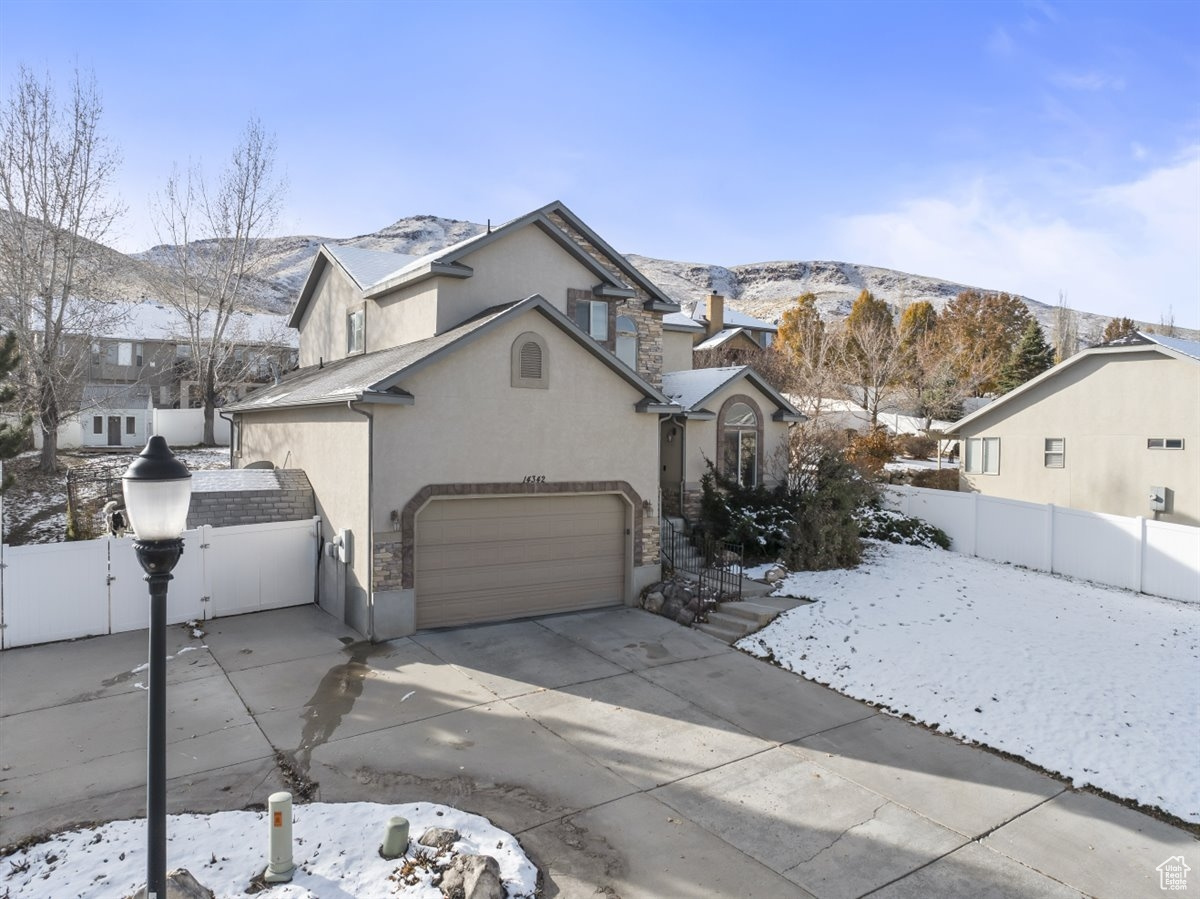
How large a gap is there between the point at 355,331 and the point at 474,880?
16.7 m

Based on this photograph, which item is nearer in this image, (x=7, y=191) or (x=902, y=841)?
(x=902, y=841)

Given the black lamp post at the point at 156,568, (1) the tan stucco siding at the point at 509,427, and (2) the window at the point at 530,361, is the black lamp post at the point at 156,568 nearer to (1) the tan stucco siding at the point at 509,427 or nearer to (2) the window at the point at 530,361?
(1) the tan stucco siding at the point at 509,427

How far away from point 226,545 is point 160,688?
9.41 metres

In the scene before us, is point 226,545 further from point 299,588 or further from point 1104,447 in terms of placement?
point 1104,447

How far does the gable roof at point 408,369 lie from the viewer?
11.7m

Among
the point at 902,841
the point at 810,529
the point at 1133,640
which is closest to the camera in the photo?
the point at 902,841

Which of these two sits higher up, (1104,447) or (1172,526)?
(1104,447)

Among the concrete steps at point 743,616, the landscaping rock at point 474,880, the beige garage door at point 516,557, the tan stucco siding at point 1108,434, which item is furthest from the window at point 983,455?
the landscaping rock at point 474,880

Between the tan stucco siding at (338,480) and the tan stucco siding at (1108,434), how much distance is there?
21.1 meters

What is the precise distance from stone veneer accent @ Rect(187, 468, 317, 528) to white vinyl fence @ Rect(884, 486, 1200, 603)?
16.4m

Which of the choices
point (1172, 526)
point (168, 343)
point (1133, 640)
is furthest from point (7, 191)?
point (1172, 526)

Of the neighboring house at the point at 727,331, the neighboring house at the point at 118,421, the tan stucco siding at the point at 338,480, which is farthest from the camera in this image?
the neighboring house at the point at 727,331

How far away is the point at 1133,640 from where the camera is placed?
1176 cm

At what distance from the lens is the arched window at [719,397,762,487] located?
20266 mm
